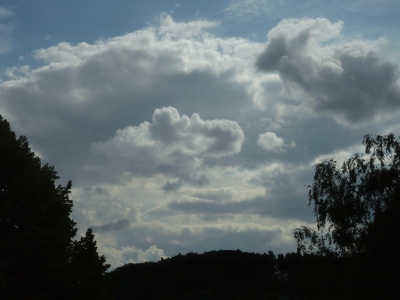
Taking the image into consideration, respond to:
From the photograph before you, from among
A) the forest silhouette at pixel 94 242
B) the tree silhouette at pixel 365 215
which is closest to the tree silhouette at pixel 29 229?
the forest silhouette at pixel 94 242

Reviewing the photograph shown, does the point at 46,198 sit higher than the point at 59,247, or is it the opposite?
the point at 46,198

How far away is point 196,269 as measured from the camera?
79.2 metres

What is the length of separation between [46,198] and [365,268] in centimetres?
2082

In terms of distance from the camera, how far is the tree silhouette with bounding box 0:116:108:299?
28.8 m

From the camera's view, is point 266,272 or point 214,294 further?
point 266,272

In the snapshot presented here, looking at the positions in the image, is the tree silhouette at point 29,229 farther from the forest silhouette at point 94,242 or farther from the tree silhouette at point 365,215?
the tree silhouette at point 365,215

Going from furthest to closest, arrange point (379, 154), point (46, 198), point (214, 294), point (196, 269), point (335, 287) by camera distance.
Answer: point (196, 269), point (214, 294), point (46, 198), point (379, 154), point (335, 287)

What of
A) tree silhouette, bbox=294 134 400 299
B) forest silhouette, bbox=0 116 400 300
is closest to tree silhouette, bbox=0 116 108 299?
forest silhouette, bbox=0 116 400 300

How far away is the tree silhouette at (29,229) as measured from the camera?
94.6 feet

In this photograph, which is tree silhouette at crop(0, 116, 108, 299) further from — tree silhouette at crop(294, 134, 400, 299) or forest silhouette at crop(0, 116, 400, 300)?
tree silhouette at crop(294, 134, 400, 299)

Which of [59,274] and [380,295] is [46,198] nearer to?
[59,274]

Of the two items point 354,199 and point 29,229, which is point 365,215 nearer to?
point 354,199

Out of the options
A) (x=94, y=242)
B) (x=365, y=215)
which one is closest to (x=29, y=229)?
(x=94, y=242)

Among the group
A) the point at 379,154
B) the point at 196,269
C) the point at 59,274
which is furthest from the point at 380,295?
the point at 196,269
